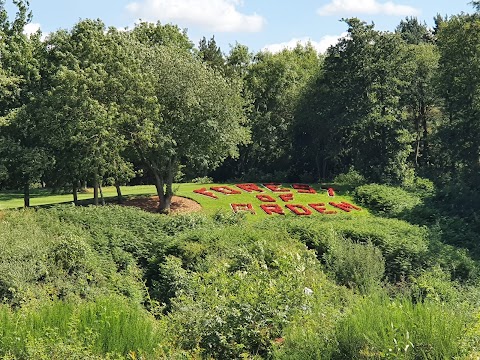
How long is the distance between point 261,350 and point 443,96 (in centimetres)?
3333

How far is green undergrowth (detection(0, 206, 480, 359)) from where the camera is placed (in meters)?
6.88

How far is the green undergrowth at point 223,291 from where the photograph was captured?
6883mm

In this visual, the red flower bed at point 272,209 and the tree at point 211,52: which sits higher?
the tree at point 211,52

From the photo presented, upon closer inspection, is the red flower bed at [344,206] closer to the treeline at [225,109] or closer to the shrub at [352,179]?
the shrub at [352,179]

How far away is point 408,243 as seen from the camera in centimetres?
1742

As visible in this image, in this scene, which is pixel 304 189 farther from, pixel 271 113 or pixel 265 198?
pixel 271 113

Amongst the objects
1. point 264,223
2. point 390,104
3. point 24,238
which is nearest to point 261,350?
point 24,238

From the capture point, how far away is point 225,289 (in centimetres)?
918

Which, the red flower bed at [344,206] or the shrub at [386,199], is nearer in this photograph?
the shrub at [386,199]

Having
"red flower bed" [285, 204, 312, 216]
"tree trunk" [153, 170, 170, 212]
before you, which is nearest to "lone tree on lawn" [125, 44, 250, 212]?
"tree trunk" [153, 170, 170, 212]

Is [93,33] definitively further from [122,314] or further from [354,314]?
[354,314]

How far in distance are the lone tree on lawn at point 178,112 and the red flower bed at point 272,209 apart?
13.8ft

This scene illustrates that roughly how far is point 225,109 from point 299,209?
23.7ft

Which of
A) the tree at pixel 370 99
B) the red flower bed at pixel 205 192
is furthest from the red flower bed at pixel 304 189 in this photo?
the red flower bed at pixel 205 192
